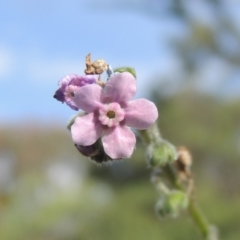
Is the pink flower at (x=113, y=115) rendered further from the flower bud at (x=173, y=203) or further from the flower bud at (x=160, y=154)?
the flower bud at (x=173, y=203)

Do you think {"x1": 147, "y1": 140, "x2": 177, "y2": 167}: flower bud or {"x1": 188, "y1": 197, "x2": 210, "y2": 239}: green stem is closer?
{"x1": 147, "y1": 140, "x2": 177, "y2": 167}: flower bud

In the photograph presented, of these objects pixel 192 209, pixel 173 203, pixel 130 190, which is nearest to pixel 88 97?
pixel 173 203

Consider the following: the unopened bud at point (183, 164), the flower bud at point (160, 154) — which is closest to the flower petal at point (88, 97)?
the flower bud at point (160, 154)

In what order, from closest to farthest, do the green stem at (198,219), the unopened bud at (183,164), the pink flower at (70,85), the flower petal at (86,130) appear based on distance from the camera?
the flower petal at (86,130)
the pink flower at (70,85)
the green stem at (198,219)
the unopened bud at (183,164)

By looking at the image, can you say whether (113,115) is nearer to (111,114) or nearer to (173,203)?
(111,114)

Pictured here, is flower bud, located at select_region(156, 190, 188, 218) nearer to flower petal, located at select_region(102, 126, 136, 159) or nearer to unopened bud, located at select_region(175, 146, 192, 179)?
unopened bud, located at select_region(175, 146, 192, 179)

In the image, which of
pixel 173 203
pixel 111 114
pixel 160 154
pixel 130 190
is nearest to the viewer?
pixel 111 114

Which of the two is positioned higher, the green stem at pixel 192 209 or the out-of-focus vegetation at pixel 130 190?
the out-of-focus vegetation at pixel 130 190

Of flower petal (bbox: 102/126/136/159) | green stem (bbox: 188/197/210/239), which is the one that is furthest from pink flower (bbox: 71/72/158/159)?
green stem (bbox: 188/197/210/239)
